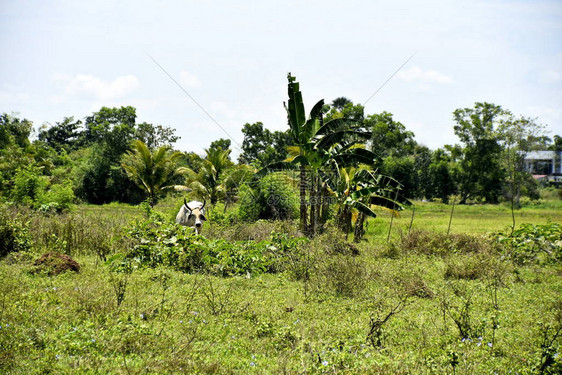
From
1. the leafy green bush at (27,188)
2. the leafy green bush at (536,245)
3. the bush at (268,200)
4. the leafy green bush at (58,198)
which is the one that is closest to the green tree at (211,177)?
the bush at (268,200)

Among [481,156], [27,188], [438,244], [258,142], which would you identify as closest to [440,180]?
Result: [481,156]

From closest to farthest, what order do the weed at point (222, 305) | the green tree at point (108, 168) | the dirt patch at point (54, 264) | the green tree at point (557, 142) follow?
the weed at point (222, 305) < the dirt patch at point (54, 264) < the green tree at point (108, 168) < the green tree at point (557, 142)

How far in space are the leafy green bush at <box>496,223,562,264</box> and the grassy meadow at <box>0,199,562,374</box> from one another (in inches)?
6.1

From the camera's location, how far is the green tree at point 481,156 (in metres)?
37.3

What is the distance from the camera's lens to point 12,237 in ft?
27.2

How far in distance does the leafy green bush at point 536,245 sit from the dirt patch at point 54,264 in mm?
8930

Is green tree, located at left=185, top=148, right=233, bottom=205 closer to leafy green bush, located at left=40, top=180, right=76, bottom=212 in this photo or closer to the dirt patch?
leafy green bush, located at left=40, top=180, right=76, bottom=212

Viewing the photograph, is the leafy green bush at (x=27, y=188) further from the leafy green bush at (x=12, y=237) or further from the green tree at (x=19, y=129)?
the green tree at (x=19, y=129)

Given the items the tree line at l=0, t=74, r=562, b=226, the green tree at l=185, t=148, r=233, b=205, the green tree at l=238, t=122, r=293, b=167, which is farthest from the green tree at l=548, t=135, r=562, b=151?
the green tree at l=185, t=148, r=233, b=205

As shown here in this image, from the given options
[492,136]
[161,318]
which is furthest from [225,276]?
[492,136]

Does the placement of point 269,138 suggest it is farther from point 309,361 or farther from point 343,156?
point 309,361

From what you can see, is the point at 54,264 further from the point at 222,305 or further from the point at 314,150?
the point at 314,150

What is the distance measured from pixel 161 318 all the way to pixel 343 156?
909 cm

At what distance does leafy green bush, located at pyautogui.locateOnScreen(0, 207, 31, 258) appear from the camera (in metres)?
8.22
